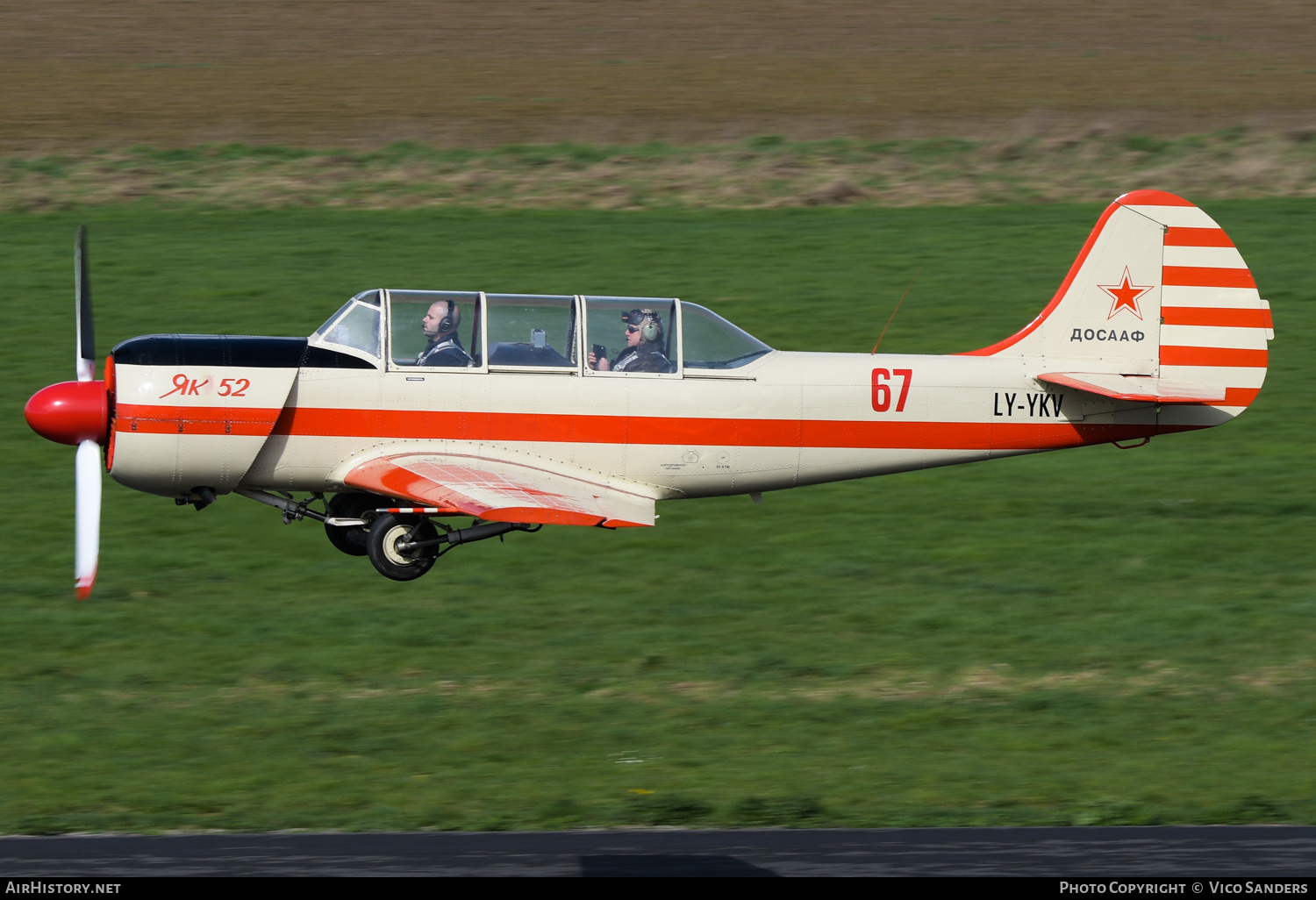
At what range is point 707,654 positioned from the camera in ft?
60.6

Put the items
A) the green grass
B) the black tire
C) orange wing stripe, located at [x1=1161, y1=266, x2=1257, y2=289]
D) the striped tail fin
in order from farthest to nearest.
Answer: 1. orange wing stripe, located at [x1=1161, y1=266, x2=1257, y2=289]
2. the striped tail fin
3. the green grass
4. the black tire

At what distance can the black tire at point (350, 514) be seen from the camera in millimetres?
14555

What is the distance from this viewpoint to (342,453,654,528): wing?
42.3 ft

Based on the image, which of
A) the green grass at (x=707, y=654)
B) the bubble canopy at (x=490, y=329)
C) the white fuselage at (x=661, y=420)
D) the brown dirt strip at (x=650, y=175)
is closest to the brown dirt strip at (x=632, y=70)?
the brown dirt strip at (x=650, y=175)

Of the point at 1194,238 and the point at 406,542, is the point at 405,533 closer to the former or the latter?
the point at 406,542

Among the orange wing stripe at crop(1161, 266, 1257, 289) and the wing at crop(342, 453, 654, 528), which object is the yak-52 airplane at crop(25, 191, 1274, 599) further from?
the orange wing stripe at crop(1161, 266, 1257, 289)

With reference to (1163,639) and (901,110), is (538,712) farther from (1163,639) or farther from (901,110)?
(901,110)

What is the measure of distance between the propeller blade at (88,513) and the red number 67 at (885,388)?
7.12m

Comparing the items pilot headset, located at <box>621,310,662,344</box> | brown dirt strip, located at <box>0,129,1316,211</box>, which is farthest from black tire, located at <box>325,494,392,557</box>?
brown dirt strip, located at <box>0,129,1316,211</box>

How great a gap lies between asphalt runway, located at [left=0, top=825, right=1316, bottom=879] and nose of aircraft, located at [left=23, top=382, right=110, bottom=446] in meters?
3.98

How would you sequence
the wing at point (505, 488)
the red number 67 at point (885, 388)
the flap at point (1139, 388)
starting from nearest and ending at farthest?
the wing at point (505, 488) < the red number 67 at point (885, 388) < the flap at point (1139, 388)

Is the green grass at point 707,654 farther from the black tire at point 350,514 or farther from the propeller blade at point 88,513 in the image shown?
the propeller blade at point 88,513

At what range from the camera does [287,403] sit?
14.0 metres

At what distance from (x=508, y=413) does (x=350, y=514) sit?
180 cm
